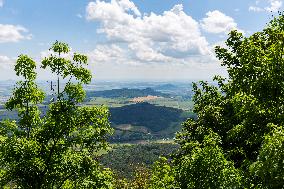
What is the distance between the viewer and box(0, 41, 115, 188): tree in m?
26.2

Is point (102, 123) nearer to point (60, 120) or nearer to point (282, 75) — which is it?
point (60, 120)

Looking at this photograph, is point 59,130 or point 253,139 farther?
point 59,130

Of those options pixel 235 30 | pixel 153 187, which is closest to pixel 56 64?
pixel 153 187

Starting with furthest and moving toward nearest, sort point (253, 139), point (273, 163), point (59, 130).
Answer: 1. point (59, 130)
2. point (253, 139)
3. point (273, 163)

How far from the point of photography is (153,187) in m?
19.0

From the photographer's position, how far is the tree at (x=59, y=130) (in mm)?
26156

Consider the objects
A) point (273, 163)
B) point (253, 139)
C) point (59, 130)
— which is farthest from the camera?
point (59, 130)

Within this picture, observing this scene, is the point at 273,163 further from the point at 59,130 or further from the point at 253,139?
the point at 59,130

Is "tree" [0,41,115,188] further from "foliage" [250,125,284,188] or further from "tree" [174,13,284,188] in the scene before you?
"foliage" [250,125,284,188]

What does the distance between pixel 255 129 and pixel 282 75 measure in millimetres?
3754

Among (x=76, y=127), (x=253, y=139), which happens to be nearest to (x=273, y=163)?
(x=253, y=139)

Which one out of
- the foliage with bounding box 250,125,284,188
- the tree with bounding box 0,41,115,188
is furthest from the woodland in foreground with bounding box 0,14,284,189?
the foliage with bounding box 250,125,284,188

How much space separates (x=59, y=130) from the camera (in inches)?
1061

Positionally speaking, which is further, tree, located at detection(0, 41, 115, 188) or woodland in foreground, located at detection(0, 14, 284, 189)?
tree, located at detection(0, 41, 115, 188)
